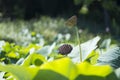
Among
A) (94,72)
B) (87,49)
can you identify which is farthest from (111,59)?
(94,72)

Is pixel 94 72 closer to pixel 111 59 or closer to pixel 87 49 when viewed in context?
pixel 111 59

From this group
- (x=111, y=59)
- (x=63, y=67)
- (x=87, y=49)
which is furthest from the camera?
(x=87, y=49)

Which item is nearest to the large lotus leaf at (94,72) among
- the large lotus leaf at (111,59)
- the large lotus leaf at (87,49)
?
the large lotus leaf at (111,59)

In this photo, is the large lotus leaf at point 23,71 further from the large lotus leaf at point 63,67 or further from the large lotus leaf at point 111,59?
the large lotus leaf at point 111,59

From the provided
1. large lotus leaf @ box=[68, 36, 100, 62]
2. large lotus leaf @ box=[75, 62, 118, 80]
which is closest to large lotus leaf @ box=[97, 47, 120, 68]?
large lotus leaf @ box=[68, 36, 100, 62]

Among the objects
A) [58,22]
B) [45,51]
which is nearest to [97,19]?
[58,22]

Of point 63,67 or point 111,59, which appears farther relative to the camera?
point 111,59

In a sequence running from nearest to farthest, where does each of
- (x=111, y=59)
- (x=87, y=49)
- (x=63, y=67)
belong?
(x=63, y=67), (x=111, y=59), (x=87, y=49)

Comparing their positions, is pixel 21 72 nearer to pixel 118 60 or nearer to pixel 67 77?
pixel 67 77

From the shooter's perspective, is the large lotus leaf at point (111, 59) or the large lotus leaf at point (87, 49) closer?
the large lotus leaf at point (111, 59)
